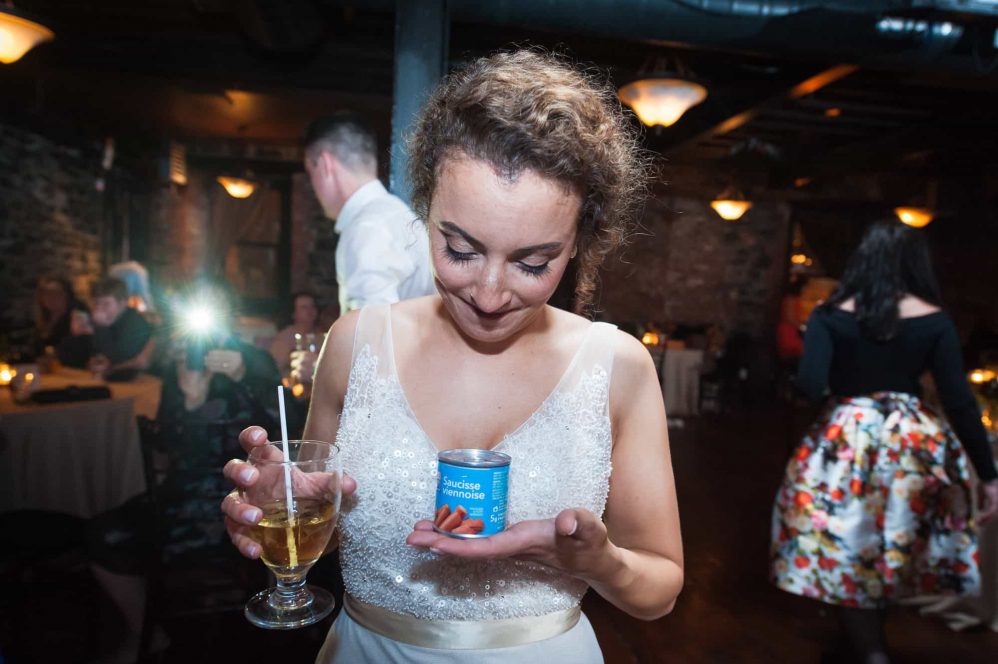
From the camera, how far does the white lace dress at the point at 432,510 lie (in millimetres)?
1254

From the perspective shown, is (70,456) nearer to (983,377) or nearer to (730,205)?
(983,377)

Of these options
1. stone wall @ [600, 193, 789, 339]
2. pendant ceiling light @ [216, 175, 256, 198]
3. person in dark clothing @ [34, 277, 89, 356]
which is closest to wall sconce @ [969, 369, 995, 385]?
person in dark clothing @ [34, 277, 89, 356]

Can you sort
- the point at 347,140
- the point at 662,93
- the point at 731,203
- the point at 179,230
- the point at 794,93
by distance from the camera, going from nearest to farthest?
the point at 347,140 → the point at 662,93 → the point at 794,93 → the point at 731,203 → the point at 179,230

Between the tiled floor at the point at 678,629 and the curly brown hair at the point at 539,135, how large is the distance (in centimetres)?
264

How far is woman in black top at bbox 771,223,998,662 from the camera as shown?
278 cm

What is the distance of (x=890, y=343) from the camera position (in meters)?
2.80

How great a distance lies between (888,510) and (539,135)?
262 cm

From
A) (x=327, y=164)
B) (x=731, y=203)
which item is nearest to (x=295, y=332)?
(x=327, y=164)

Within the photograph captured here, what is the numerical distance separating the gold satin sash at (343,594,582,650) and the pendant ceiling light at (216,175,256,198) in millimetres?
9622

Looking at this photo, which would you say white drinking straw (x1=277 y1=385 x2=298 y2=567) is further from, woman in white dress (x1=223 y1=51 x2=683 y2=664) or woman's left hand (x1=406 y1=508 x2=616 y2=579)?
woman's left hand (x1=406 y1=508 x2=616 y2=579)

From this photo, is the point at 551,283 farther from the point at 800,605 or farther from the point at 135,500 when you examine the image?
the point at 800,605

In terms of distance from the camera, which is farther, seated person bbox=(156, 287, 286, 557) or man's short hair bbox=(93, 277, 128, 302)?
man's short hair bbox=(93, 277, 128, 302)

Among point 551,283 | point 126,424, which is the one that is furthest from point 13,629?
point 551,283

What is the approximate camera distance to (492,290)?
3.68 feet
